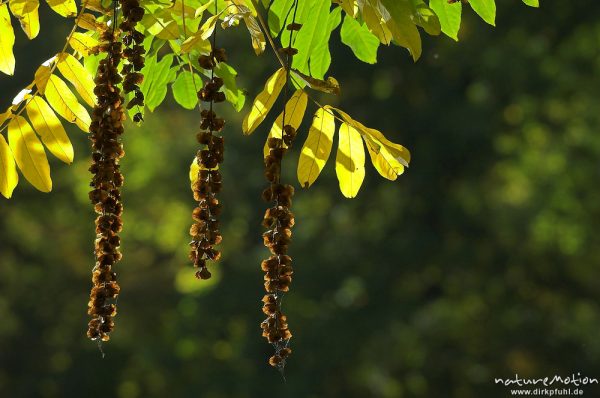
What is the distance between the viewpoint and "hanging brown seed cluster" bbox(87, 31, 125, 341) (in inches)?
57.8

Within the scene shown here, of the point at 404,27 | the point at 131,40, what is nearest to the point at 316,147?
the point at 404,27

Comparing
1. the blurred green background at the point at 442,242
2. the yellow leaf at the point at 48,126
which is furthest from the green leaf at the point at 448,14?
the blurred green background at the point at 442,242

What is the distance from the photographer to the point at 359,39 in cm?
232

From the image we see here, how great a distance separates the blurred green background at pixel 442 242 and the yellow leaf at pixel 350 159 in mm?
9507

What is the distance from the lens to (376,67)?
40.6 feet

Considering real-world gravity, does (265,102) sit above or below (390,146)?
above

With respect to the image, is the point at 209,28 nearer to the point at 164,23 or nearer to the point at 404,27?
the point at 164,23

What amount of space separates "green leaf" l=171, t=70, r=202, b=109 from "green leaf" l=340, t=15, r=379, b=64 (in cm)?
35

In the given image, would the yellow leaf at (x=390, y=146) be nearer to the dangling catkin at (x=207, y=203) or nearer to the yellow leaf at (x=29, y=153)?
the dangling catkin at (x=207, y=203)

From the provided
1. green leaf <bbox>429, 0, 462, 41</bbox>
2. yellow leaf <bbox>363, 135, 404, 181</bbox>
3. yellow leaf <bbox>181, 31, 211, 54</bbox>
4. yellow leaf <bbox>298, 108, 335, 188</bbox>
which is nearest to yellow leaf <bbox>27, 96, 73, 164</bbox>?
yellow leaf <bbox>181, 31, 211, 54</bbox>

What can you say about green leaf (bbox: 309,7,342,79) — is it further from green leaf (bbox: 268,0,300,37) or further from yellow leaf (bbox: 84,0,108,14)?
yellow leaf (bbox: 84,0,108,14)

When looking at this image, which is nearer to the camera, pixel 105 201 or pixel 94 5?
pixel 105 201

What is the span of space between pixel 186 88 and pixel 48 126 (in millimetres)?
546

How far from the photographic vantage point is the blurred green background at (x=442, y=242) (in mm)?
11586
